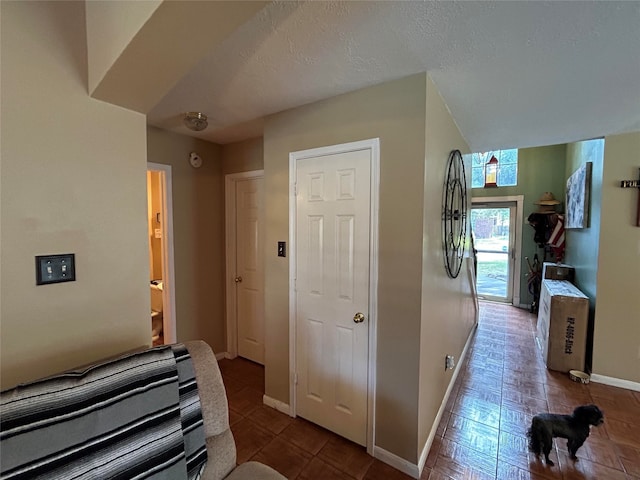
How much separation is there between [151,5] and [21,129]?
2.13 ft

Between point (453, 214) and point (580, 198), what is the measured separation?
7.11 ft

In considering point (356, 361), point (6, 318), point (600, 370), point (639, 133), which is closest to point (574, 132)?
point (639, 133)

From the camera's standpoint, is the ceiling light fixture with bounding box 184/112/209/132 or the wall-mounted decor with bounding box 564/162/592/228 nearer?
the ceiling light fixture with bounding box 184/112/209/132

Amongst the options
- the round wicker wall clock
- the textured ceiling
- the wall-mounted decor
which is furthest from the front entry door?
the wall-mounted decor

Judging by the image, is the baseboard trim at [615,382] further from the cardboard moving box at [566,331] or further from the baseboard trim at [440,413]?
the baseboard trim at [440,413]

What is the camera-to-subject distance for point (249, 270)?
307 centimetres

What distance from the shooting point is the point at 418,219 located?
5.38 ft

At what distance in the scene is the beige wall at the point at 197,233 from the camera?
9.00 ft

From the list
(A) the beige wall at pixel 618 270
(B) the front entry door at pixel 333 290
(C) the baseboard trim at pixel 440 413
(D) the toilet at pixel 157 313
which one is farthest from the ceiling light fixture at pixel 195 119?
(A) the beige wall at pixel 618 270

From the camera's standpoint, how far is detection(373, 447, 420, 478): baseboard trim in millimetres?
1689

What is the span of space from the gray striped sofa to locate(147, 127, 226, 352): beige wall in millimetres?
1855

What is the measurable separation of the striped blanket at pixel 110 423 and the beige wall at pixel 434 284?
1288mm

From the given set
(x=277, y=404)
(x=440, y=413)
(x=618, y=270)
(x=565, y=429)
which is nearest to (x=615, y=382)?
(x=618, y=270)

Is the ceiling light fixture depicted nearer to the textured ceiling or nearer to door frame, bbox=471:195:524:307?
the textured ceiling
